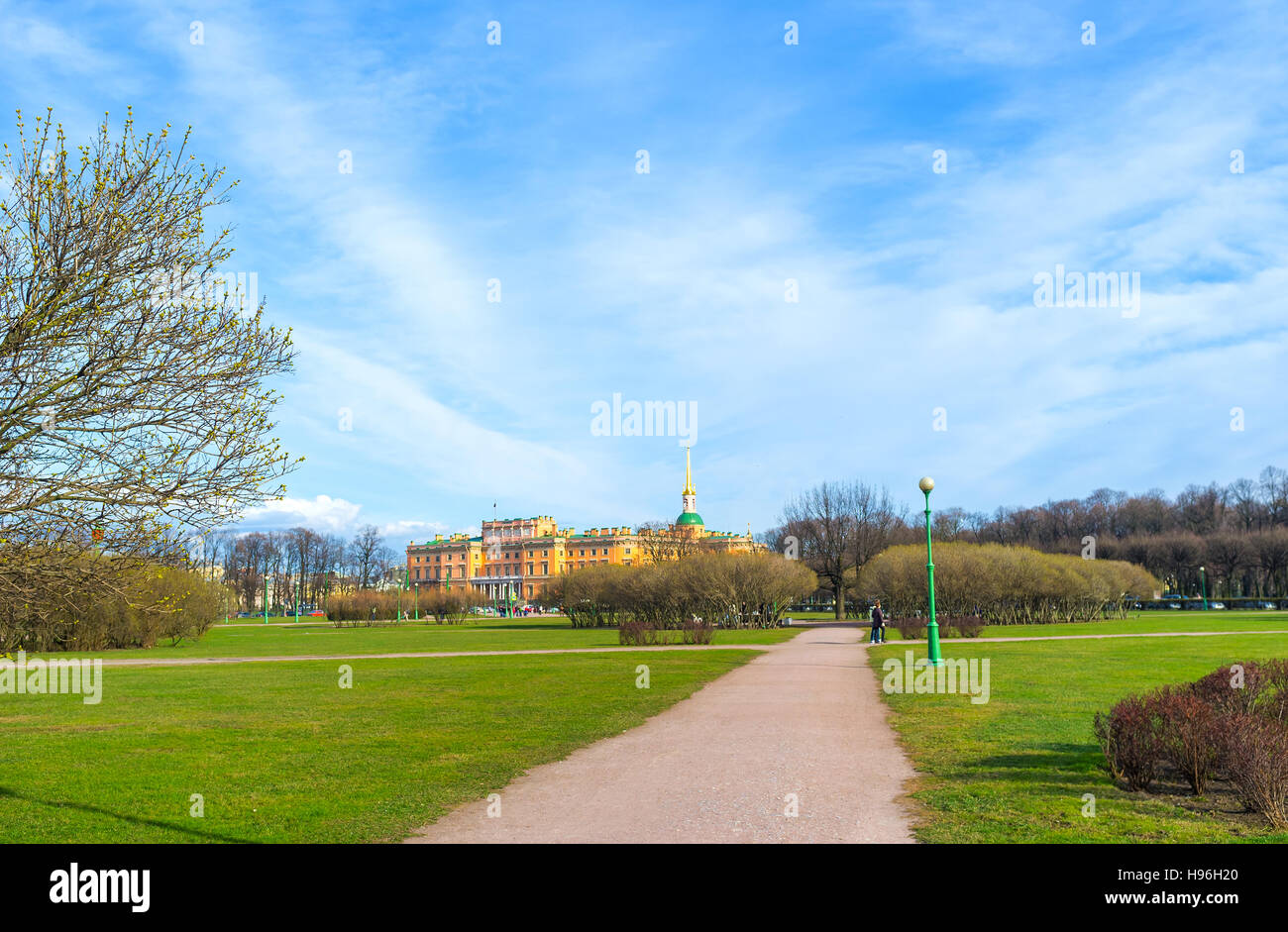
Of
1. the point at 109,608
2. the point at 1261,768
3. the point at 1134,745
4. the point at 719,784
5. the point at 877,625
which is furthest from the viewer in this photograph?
the point at 109,608

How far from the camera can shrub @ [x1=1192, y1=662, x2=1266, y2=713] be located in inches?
402

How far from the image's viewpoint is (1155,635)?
124 feet

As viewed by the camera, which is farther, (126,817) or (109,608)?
(109,608)

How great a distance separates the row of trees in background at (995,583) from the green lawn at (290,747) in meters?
29.6

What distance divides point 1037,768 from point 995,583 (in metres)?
44.9

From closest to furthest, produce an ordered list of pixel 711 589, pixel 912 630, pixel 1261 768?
pixel 1261 768, pixel 912 630, pixel 711 589

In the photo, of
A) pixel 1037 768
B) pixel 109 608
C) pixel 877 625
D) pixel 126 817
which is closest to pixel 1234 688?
pixel 1037 768

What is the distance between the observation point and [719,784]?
970 centimetres

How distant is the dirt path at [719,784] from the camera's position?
305 inches

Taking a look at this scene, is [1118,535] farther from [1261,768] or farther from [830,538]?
[1261,768]

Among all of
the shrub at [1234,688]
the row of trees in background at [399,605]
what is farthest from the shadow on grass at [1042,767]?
the row of trees in background at [399,605]

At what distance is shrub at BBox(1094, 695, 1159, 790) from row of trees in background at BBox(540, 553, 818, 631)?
132 ft

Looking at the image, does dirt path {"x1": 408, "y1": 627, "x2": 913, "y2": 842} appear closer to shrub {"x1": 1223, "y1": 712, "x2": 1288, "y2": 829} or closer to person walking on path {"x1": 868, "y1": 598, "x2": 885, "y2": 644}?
shrub {"x1": 1223, "y1": 712, "x2": 1288, "y2": 829}
